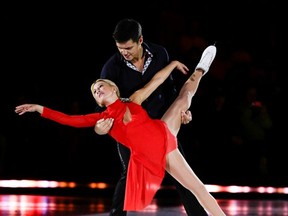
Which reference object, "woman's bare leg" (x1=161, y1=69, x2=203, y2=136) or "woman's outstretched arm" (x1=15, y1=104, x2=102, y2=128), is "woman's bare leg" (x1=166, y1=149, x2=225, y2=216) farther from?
"woman's outstretched arm" (x1=15, y1=104, x2=102, y2=128)

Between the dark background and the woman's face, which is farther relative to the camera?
the dark background

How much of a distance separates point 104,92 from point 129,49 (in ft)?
1.13

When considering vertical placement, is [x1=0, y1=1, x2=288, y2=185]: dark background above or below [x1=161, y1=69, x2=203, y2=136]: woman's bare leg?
above

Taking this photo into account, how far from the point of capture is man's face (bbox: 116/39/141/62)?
564cm

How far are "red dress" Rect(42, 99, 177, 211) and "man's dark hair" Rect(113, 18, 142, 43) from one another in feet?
1.41

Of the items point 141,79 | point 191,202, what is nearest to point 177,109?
point 141,79

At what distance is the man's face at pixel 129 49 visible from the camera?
18.5 feet

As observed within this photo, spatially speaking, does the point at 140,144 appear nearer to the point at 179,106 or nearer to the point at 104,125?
the point at 104,125

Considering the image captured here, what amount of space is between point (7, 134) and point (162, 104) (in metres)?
5.06

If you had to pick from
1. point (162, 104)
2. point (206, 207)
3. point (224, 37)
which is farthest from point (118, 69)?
point (224, 37)

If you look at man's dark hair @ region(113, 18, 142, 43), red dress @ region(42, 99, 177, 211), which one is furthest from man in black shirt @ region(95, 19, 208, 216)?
red dress @ region(42, 99, 177, 211)

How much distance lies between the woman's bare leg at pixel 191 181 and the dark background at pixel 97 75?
16.1 feet

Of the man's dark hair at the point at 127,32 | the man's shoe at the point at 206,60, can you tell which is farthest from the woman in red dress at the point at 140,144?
the man's shoe at the point at 206,60

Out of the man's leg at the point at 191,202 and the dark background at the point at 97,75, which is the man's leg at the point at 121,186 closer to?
the man's leg at the point at 191,202
